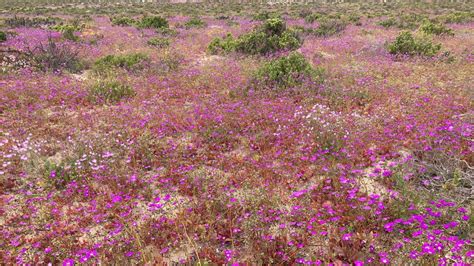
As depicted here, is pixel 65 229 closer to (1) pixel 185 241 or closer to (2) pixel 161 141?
(1) pixel 185 241

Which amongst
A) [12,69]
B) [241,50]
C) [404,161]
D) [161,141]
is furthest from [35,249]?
[241,50]

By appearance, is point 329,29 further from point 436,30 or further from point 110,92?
point 110,92

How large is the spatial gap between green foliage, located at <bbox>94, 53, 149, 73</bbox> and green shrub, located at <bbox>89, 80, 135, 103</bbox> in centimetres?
281

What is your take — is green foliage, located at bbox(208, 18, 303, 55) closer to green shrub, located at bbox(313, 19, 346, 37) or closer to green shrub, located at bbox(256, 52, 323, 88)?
green shrub, located at bbox(256, 52, 323, 88)

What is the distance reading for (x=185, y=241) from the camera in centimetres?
446

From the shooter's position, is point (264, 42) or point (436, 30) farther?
point (436, 30)

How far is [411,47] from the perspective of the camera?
578 inches

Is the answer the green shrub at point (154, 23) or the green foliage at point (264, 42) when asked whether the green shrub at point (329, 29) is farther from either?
the green shrub at point (154, 23)

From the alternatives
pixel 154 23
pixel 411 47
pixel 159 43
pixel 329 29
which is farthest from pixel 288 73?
pixel 154 23

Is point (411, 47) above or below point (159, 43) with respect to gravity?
above

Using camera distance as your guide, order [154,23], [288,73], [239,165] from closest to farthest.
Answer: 1. [239,165]
2. [288,73]
3. [154,23]

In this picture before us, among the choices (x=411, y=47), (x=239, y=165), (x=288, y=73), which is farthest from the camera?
(x=411, y=47)

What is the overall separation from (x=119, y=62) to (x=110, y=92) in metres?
4.08

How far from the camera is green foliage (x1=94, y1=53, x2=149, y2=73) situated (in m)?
13.1
